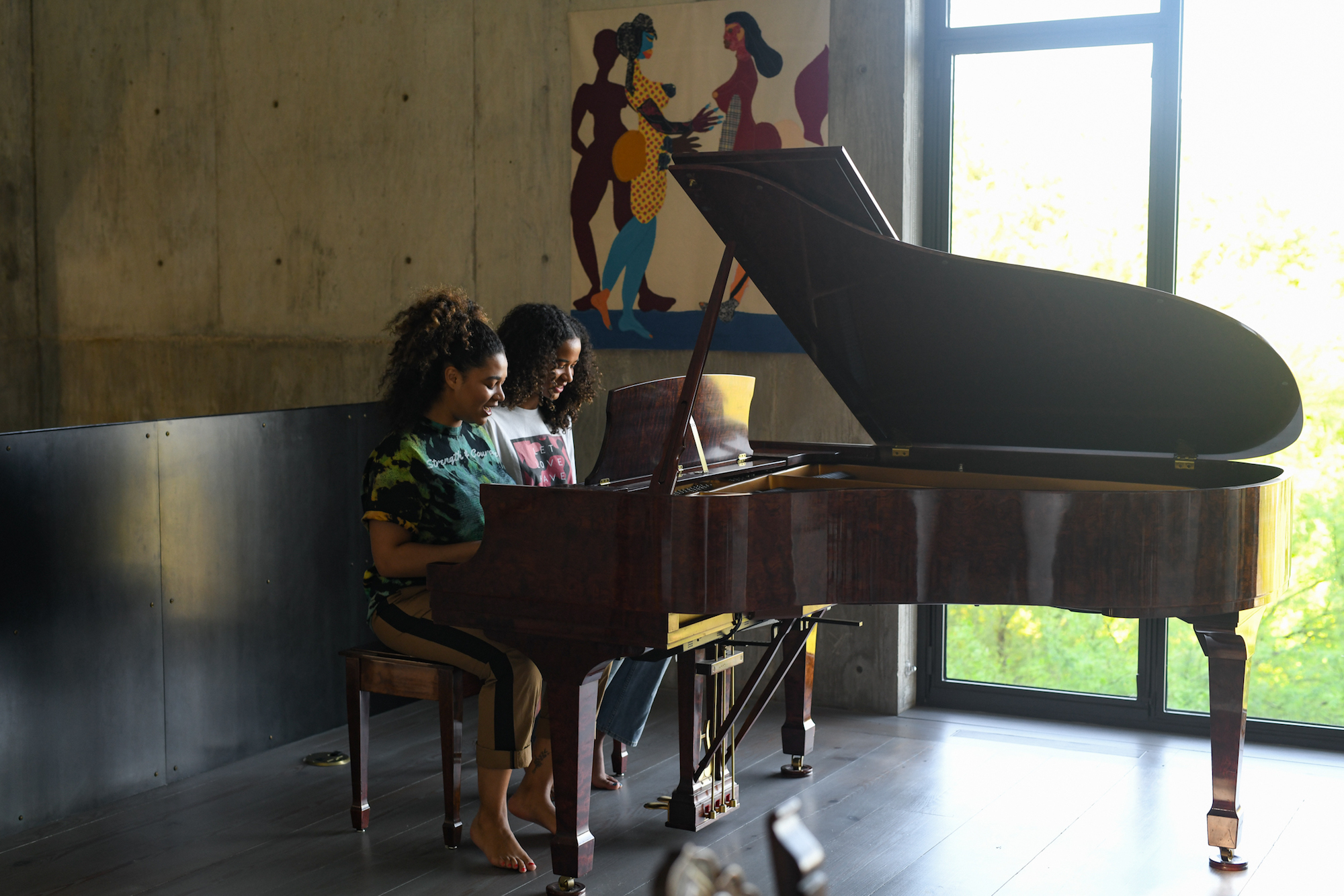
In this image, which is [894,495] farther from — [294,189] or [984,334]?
[294,189]

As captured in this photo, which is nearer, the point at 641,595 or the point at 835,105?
the point at 641,595

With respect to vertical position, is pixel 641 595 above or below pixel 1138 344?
below

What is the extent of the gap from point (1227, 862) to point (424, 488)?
6.59ft

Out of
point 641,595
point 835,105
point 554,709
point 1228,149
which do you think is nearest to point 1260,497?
point 641,595

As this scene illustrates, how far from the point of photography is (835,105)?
166 inches

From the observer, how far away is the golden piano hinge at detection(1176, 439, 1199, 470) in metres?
3.00

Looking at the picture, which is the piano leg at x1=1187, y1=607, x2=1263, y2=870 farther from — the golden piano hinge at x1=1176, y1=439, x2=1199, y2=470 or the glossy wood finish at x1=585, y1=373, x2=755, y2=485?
the glossy wood finish at x1=585, y1=373, x2=755, y2=485

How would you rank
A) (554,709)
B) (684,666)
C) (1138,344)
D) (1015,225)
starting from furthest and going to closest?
(1015,225)
(684,666)
(1138,344)
(554,709)

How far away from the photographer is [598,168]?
4531 millimetres

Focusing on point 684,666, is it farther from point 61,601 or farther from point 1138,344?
point 61,601

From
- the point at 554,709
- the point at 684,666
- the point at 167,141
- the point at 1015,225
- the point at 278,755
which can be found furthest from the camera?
the point at 167,141

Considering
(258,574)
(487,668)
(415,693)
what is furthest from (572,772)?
(258,574)

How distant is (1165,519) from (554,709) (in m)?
1.27

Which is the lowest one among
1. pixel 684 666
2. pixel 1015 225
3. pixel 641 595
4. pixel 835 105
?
pixel 684 666
